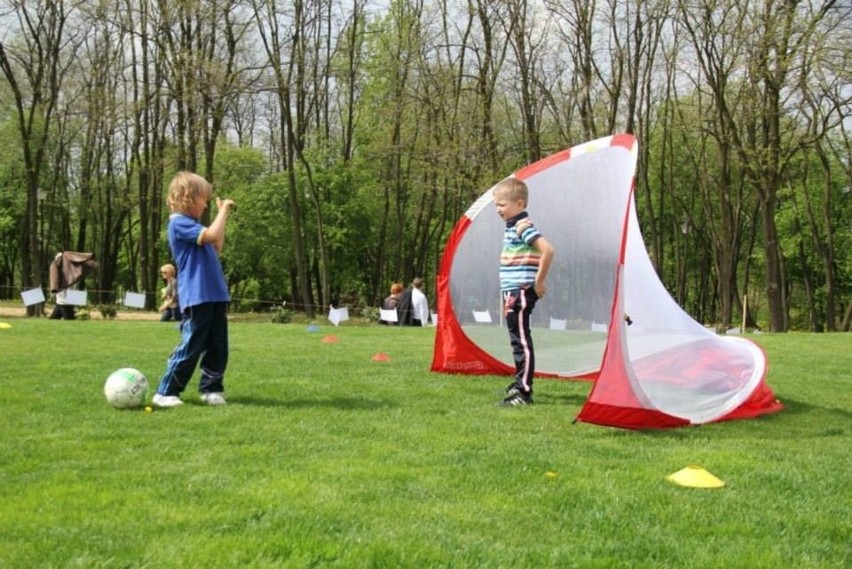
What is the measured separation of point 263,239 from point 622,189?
27.6 m

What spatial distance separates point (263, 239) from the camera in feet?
109

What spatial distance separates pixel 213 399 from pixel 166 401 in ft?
1.16

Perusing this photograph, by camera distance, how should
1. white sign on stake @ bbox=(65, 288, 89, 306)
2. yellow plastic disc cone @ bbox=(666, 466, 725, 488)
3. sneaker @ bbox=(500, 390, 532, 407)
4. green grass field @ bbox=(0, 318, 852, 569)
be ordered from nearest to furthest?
1. green grass field @ bbox=(0, 318, 852, 569)
2. yellow plastic disc cone @ bbox=(666, 466, 725, 488)
3. sneaker @ bbox=(500, 390, 532, 407)
4. white sign on stake @ bbox=(65, 288, 89, 306)

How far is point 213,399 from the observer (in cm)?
617

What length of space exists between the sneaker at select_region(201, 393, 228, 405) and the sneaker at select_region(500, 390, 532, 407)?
7.46ft

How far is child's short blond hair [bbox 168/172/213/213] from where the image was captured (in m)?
6.05

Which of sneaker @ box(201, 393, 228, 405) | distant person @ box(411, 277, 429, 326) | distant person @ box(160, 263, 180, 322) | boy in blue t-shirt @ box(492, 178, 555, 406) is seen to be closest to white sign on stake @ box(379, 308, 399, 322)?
distant person @ box(411, 277, 429, 326)

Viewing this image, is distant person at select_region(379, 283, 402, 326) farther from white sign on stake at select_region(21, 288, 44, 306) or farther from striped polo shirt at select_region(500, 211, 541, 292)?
striped polo shirt at select_region(500, 211, 541, 292)

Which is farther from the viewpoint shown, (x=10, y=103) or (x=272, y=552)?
(x=10, y=103)

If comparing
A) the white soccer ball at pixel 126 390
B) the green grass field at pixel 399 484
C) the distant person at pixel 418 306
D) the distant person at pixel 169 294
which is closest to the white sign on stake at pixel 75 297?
the distant person at pixel 169 294

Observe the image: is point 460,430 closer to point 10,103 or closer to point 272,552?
point 272,552

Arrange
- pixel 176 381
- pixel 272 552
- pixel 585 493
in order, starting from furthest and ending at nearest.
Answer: pixel 176 381, pixel 585 493, pixel 272 552

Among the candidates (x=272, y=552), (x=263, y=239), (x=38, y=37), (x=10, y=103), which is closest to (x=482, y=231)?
(x=272, y=552)

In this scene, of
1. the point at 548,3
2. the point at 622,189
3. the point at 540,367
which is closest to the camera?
the point at 622,189
